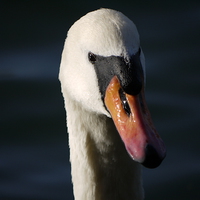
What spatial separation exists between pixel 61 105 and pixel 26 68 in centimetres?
58

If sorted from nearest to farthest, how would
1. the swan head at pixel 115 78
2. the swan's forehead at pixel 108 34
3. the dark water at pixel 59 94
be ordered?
1. the swan head at pixel 115 78
2. the swan's forehead at pixel 108 34
3. the dark water at pixel 59 94

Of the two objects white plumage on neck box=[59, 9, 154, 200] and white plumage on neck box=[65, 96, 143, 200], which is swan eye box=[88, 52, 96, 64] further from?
white plumage on neck box=[65, 96, 143, 200]

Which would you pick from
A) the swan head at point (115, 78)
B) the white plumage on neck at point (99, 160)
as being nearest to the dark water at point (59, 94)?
the white plumage on neck at point (99, 160)

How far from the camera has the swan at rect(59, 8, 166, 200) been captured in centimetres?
358

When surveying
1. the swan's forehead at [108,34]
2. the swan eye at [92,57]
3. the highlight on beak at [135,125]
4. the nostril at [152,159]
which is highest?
the swan's forehead at [108,34]

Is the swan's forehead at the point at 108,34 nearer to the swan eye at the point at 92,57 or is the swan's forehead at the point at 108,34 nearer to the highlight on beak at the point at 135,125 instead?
the swan eye at the point at 92,57

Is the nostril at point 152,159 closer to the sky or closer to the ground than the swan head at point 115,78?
closer to the ground

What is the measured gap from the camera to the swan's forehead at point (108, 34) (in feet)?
11.9

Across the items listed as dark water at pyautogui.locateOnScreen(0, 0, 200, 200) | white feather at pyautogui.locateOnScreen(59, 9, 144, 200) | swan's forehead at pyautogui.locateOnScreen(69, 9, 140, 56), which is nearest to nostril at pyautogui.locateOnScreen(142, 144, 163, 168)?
white feather at pyautogui.locateOnScreen(59, 9, 144, 200)

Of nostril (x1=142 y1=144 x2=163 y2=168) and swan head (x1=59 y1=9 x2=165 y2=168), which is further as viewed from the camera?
swan head (x1=59 y1=9 x2=165 y2=168)

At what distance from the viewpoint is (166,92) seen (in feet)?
20.9

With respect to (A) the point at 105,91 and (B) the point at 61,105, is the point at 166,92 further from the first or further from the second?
(A) the point at 105,91

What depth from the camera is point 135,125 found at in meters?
3.58

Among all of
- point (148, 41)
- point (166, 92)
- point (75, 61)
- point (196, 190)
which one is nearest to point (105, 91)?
point (75, 61)
